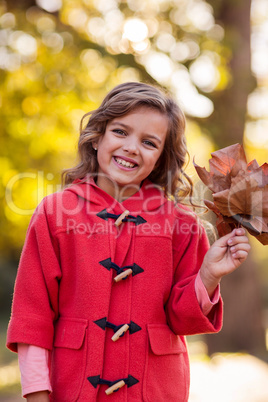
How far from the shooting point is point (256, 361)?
291 inches

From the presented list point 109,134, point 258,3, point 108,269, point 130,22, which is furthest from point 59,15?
point 108,269

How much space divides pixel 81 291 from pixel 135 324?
0.97 feet

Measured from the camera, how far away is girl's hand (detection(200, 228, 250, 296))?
2.20 meters

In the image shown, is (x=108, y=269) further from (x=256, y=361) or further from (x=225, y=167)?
(x=256, y=361)

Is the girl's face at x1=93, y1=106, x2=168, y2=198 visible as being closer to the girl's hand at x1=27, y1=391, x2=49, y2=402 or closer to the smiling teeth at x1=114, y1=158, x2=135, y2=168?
the smiling teeth at x1=114, y1=158, x2=135, y2=168

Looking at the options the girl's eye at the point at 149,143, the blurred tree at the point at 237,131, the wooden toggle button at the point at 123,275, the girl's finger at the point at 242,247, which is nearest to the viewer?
the girl's finger at the point at 242,247

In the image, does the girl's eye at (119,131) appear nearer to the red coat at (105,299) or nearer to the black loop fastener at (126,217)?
the red coat at (105,299)

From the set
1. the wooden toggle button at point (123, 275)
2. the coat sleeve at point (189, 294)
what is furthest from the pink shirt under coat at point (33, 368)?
the coat sleeve at point (189, 294)

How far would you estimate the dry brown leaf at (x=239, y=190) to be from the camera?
81.9 inches

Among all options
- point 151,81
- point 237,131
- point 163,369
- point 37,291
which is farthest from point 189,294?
point 237,131

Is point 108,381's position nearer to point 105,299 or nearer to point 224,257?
point 105,299

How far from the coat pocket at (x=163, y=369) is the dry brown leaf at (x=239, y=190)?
62cm

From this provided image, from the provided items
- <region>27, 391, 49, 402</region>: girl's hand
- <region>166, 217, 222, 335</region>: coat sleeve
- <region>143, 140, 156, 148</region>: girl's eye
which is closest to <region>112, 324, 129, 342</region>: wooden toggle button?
<region>166, 217, 222, 335</region>: coat sleeve

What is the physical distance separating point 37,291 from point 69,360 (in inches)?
13.3
